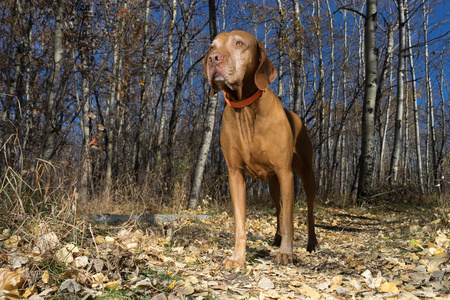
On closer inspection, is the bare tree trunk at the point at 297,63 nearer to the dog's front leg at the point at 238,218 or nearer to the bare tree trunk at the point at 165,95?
the bare tree trunk at the point at 165,95

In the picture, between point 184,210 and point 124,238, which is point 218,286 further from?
point 184,210

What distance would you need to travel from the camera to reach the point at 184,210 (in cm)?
760

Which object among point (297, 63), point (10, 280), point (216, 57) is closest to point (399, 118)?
point (297, 63)

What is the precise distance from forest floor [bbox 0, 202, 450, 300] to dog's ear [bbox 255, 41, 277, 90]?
160 centimetres

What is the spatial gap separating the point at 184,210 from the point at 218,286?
5.24 m

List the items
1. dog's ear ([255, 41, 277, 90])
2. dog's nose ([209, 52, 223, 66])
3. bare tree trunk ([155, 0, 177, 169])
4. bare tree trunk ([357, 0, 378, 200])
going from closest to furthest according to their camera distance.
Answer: dog's nose ([209, 52, 223, 66]) < dog's ear ([255, 41, 277, 90]) < bare tree trunk ([357, 0, 378, 200]) < bare tree trunk ([155, 0, 177, 169])

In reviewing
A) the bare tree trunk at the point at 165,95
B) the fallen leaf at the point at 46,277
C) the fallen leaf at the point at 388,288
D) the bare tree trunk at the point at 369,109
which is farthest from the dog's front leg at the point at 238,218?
the bare tree trunk at the point at 165,95

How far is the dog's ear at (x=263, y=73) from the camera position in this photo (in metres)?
2.87

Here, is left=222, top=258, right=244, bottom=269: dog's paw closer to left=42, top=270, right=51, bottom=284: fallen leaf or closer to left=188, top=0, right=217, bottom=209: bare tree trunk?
left=42, top=270, right=51, bottom=284: fallen leaf

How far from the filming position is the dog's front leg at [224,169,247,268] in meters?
2.98

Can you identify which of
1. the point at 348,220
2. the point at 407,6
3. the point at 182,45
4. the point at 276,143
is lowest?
the point at 348,220

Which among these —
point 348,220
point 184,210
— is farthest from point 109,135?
point 348,220

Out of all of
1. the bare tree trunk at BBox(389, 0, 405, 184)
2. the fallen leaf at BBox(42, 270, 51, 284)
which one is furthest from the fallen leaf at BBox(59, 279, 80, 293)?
the bare tree trunk at BBox(389, 0, 405, 184)

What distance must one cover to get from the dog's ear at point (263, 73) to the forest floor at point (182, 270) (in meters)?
1.60
